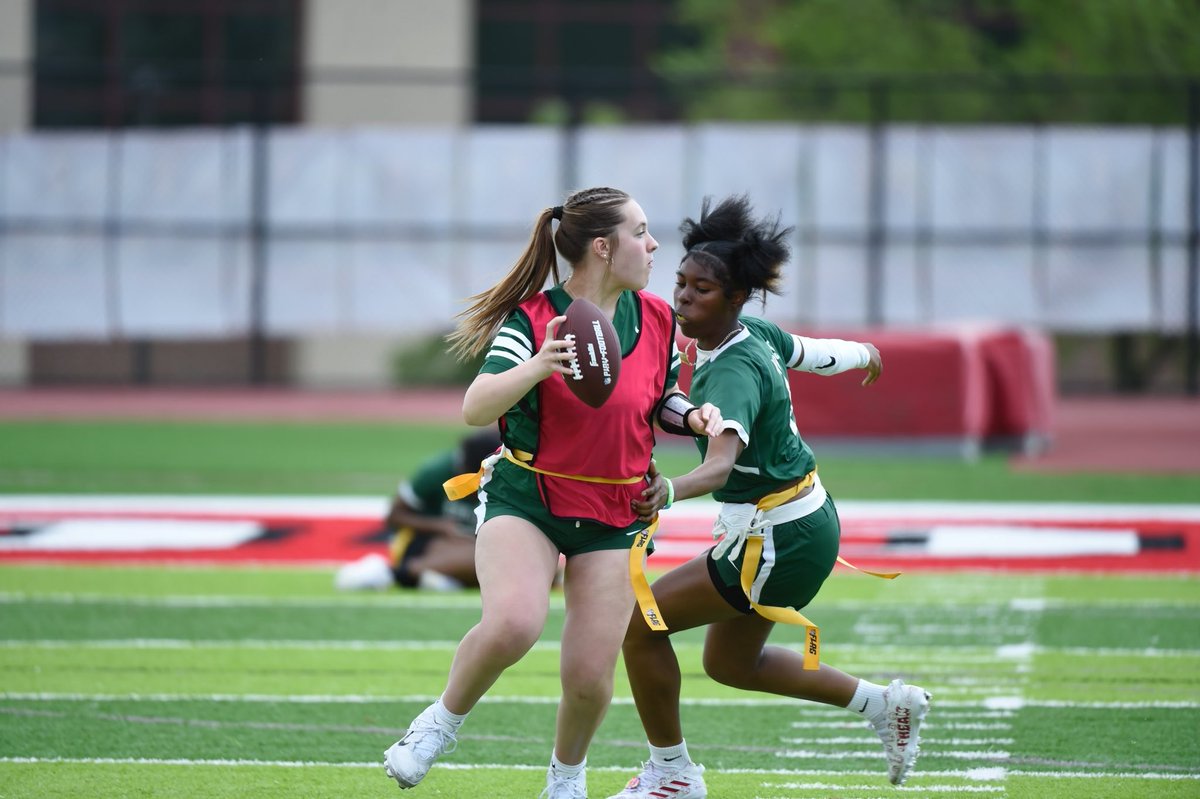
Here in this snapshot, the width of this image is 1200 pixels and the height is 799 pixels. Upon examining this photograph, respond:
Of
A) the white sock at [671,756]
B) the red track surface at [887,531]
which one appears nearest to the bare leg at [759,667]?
the white sock at [671,756]

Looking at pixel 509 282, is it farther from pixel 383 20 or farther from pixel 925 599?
pixel 383 20

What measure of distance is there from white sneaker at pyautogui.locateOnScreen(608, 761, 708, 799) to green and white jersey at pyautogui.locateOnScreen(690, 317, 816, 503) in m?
0.86

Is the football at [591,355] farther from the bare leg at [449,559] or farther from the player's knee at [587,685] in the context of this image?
the bare leg at [449,559]

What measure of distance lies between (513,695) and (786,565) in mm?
2097

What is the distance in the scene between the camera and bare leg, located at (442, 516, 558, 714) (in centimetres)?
459

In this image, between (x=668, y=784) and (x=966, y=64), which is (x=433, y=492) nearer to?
(x=668, y=784)

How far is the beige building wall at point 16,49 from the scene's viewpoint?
27172 millimetres

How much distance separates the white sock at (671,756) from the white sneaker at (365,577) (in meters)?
4.44

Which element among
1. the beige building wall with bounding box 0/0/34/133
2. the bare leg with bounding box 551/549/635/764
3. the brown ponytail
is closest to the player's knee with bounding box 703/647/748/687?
the bare leg with bounding box 551/549/635/764

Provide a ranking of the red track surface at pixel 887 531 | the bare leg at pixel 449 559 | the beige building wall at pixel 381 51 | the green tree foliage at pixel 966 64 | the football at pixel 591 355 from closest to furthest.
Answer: the football at pixel 591 355 → the bare leg at pixel 449 559 → the red track surface at pixel 887 531 → the green tree foliage at pixel 966 64 → the beige building wall at pixel 381 51

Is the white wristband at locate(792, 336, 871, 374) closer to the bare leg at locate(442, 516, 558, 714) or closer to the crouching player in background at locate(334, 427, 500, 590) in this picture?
the bare leg at locate(442, 516, 558, 714)

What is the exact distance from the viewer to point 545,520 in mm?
4785

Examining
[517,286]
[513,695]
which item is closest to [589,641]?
[517,286]

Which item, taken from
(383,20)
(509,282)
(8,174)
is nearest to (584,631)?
(509,282)
